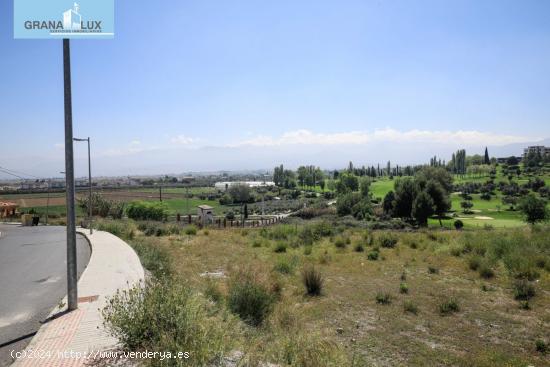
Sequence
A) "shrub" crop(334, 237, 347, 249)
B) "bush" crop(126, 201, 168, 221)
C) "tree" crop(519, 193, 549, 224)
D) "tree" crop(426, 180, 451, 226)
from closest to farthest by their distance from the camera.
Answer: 1. "shrub" crop(334, 237, 347, 249)
2. "tree" crop(519, 193, 549, 224)
3. "bush" crop(126, 201, 168, 221)
4. "tree" crop(426, 180, 451, 226)

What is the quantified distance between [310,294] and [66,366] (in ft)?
26.3

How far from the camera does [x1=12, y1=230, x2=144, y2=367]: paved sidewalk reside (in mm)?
5316

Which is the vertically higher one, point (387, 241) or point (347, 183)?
point (347, 183)

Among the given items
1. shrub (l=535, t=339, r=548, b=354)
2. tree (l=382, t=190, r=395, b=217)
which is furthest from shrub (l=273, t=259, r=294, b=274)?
tree (l=382, t=190, r=395, b=217)

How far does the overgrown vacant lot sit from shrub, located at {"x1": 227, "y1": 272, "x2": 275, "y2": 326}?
179 millimetres

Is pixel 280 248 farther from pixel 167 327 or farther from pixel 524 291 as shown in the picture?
pixel 167 327

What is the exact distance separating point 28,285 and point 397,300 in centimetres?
1122

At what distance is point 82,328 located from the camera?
21.1 ft

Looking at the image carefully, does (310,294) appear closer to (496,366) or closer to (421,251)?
(496,366)

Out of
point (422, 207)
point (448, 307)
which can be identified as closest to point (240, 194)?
point (422, 207)

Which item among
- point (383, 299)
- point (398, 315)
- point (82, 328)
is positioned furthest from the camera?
point (383, 299)

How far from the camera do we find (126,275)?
1062 centimetres

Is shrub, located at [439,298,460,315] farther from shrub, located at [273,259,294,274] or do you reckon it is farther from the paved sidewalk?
the paved sidewalk

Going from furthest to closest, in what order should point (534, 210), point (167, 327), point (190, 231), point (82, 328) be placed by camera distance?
1. point (534, 210)
2. point (190, 231)
3. point (82, 328)
4. point (167, 327)
